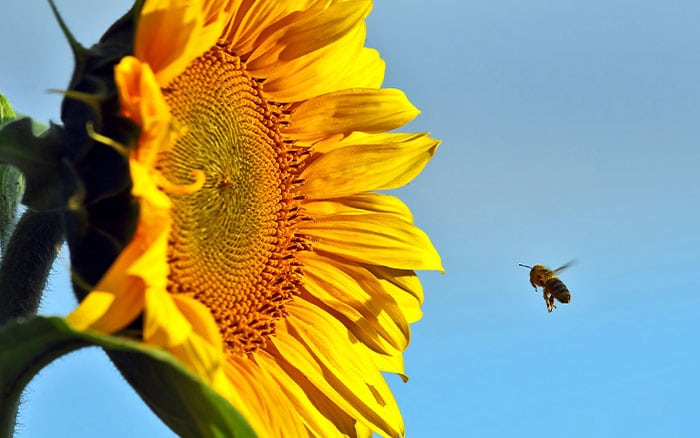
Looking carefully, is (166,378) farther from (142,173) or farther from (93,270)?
(142,173)

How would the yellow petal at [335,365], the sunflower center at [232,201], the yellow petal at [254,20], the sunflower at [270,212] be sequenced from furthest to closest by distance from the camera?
the yellow petal at [335,365] → the yellow petal at [254,20] → the sunflower center at [232,201] → the sunflower at [270,212]

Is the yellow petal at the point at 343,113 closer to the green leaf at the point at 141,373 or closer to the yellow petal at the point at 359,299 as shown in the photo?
the yellow petal at the point at 359,299

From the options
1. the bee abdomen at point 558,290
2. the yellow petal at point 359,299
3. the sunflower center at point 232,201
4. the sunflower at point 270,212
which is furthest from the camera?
the bee abdomen at point 558,290

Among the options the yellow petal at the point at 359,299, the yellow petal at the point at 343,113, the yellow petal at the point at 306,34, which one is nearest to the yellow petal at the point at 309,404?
the yellow petal at the point at 359,299

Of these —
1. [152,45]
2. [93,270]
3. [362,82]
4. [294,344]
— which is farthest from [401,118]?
[93,270]

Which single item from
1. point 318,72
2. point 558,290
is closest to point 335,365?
point 318,72

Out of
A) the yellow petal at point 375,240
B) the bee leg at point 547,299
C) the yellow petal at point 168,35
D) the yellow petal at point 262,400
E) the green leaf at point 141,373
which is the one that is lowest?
the green leaf at point 141,373

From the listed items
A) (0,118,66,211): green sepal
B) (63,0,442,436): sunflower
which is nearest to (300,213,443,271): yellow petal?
(63,0,442,436): sunflower

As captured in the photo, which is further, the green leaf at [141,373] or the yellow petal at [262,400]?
the yellow petal at [262,400]

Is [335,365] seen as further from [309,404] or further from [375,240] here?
[375,240]
